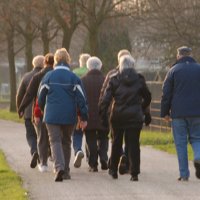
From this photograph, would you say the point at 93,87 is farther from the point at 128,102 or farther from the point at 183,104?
the point at 183,104

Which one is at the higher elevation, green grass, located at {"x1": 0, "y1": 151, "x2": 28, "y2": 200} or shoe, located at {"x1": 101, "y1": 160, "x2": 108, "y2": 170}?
green grass, located at {"x1": 0, "y1": 151, "x2": 28, "y2": 200}

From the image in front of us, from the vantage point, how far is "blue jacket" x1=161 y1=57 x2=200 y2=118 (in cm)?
1302

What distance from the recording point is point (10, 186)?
486 inches

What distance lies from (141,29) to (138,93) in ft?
74.3

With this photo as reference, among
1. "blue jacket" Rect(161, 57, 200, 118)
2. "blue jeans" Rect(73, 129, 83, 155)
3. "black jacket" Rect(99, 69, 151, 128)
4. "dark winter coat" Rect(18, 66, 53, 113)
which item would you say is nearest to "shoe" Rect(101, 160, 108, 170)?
"blue jeans" Rect(73, 129, 83, 155)

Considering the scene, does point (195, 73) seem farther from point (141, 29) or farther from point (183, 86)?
point (141, 29)

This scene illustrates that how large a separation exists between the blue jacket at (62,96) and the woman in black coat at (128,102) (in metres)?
0.37

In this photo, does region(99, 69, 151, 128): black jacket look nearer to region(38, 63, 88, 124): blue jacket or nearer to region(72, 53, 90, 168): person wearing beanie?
region(38, 63, 88, 124): blue jacket

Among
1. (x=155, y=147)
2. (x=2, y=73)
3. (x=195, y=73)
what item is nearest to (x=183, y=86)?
(x=195, y=73)

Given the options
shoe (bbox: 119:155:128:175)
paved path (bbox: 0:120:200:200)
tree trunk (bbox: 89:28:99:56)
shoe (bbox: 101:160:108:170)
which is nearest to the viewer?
paved path (bbox: 0:120:200:200)

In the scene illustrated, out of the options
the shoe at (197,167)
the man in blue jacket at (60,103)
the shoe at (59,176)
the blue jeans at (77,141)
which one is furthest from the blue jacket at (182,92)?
the blue jeans at (77,141)

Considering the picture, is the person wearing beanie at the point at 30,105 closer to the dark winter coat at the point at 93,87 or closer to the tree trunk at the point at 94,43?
the dark winter coat at the point at 93,87

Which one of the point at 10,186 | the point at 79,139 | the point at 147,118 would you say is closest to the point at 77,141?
the point at 79,139

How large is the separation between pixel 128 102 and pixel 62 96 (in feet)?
3.10
